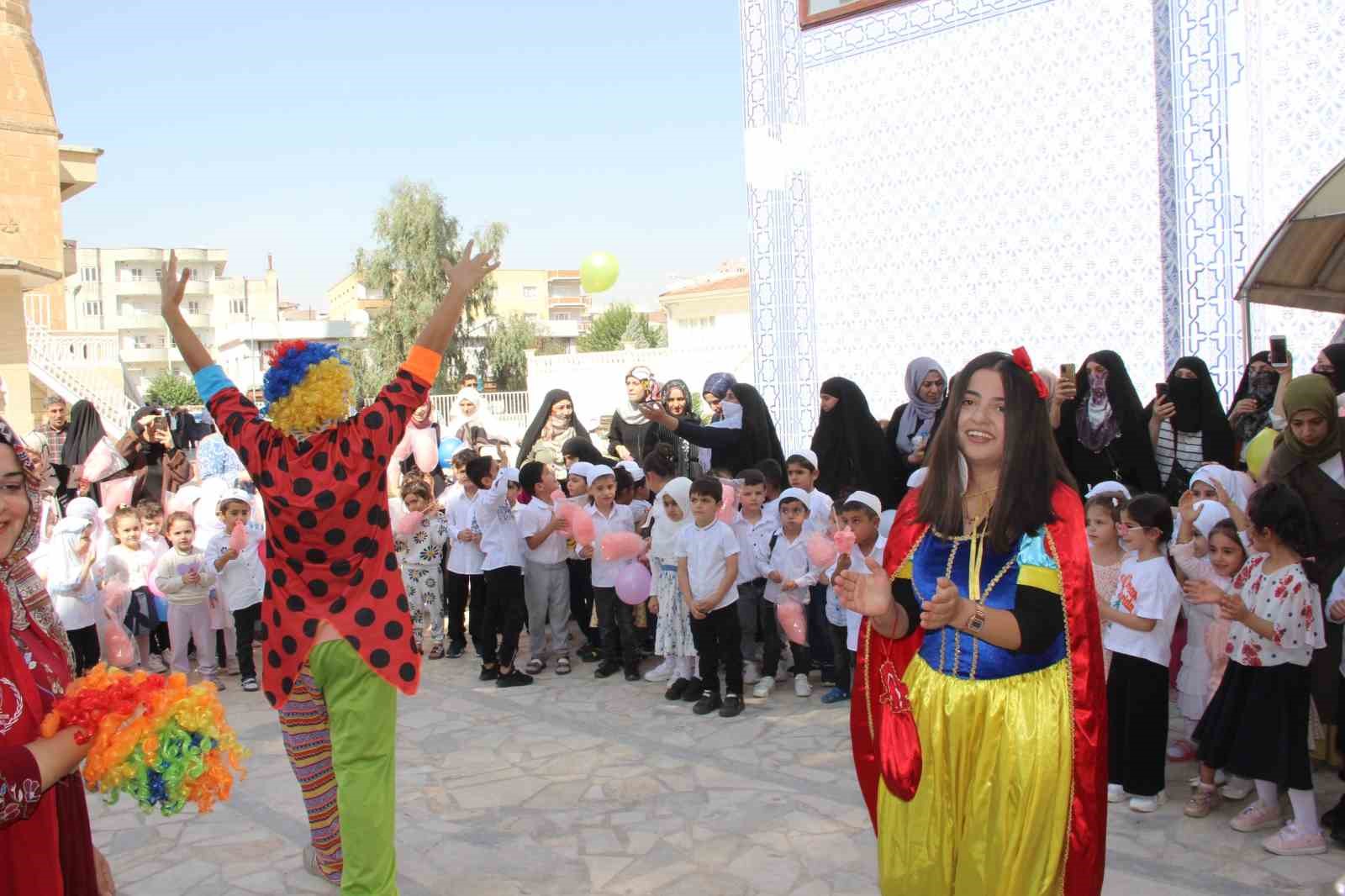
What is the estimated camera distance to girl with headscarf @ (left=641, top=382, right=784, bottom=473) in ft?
25.6

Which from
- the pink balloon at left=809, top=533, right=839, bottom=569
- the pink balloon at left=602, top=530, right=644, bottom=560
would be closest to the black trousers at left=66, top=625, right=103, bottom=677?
the pink balloon at left=602, top=530, right=644, bottom=560

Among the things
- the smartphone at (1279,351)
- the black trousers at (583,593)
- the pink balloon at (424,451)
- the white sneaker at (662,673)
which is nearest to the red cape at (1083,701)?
the white sneaker at (662,673)

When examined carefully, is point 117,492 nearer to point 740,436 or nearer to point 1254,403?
point 740,436

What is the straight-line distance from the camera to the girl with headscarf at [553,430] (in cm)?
883

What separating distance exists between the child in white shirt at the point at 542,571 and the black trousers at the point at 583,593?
1.08 feet

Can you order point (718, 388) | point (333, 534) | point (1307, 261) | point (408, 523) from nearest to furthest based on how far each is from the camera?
point (333, 534)
point (1307, 261)
point (408, 523)
point (718, 388)

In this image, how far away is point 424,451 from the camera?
940cm

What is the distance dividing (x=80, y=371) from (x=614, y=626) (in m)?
17.1

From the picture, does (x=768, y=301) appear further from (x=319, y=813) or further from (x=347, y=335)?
(x=347, y=335)

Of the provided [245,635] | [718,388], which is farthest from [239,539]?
[718,388]

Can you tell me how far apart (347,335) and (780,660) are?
47876mm

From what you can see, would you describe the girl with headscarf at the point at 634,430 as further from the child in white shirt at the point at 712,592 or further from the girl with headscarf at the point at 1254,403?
the girl with headscarf at the point at 1254,403

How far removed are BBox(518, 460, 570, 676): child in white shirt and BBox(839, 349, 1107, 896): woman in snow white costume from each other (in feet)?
14.4

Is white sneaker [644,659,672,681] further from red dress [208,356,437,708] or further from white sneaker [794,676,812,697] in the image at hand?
red dress [208,356,437,708]
